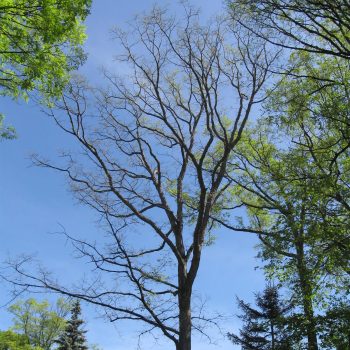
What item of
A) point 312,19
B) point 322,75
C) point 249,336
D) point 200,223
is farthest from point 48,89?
point 249,336

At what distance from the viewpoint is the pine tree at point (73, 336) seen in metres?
35.0

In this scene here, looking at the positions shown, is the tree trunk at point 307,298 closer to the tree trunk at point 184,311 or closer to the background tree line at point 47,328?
the tree trunk at point 184,311

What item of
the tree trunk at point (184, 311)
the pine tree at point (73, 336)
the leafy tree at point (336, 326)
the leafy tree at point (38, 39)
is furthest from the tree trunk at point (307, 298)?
the pine tree at point (73, 336)

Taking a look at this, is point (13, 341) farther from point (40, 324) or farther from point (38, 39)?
point (38, 39)

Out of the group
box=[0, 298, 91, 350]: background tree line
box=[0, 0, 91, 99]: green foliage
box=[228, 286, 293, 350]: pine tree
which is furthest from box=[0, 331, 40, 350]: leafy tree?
box=[0, 0, 91, 99]: green foliage

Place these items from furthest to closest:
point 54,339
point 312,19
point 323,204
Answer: point 54,339 < point 323,204 < point 312,19

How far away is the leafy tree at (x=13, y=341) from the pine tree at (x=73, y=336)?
8.73ft

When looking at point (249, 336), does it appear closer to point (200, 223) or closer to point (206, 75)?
point (200, 223)

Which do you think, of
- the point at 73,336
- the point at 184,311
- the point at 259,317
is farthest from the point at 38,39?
the point at 73,336

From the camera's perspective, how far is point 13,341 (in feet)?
112

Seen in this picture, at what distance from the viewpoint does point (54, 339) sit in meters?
36.0

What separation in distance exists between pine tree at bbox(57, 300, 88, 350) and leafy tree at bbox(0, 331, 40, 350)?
266 centimetres

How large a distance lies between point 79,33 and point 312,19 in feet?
14.6

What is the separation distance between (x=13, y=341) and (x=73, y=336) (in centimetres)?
465
